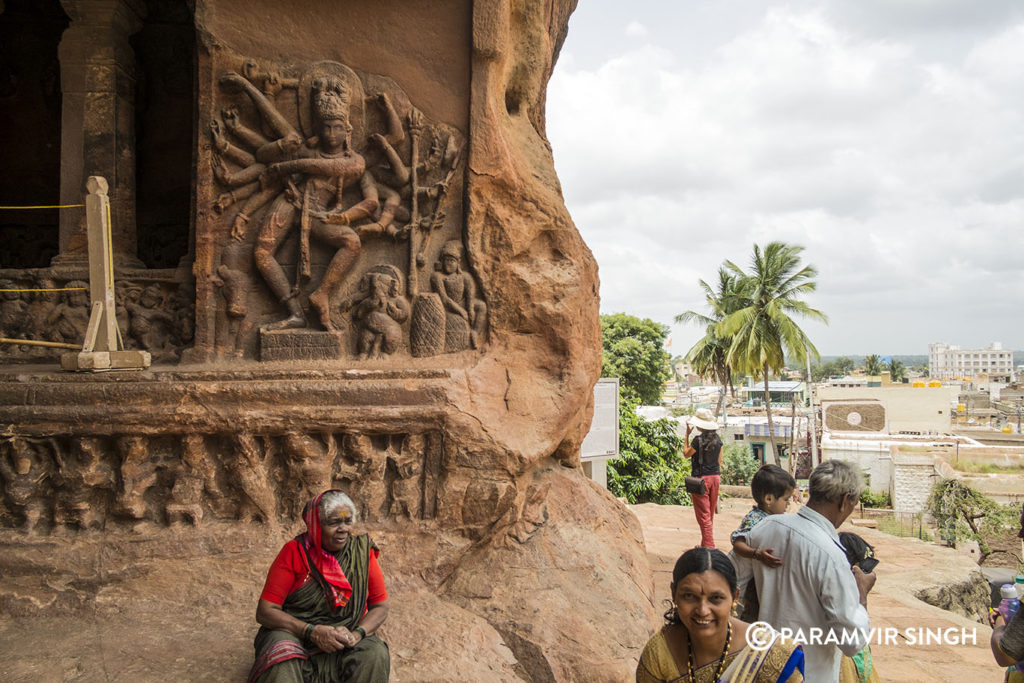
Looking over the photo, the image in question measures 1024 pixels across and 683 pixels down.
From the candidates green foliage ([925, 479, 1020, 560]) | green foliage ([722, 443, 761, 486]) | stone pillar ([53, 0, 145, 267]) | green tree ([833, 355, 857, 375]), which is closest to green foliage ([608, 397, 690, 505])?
green foliage ([925, 479, 1020, 560])

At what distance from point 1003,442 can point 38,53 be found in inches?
1328

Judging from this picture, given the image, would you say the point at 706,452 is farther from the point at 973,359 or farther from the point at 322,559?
the point at 973,359

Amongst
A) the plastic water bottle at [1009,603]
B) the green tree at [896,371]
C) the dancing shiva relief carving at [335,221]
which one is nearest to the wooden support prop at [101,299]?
the dancing shiva relief carving at [335,221]

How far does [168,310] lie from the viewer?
18.7 ft

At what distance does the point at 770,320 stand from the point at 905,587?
17.1m

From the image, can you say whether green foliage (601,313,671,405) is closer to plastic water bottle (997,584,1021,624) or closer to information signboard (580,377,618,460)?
information signboard (580,377,618,460)

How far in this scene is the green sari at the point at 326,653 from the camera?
3213 mm

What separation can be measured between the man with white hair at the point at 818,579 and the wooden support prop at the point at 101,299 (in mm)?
4298

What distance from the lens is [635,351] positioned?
1170 inches

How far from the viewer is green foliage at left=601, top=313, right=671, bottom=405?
29.6 meters

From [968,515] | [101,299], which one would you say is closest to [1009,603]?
[101,299]

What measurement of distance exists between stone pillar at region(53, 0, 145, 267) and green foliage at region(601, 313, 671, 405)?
77.2 feet

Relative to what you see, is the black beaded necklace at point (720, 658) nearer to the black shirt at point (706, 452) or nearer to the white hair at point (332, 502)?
the white hair at point (332, 502)

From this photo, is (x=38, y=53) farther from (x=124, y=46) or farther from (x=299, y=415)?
(x=299, y=415)
